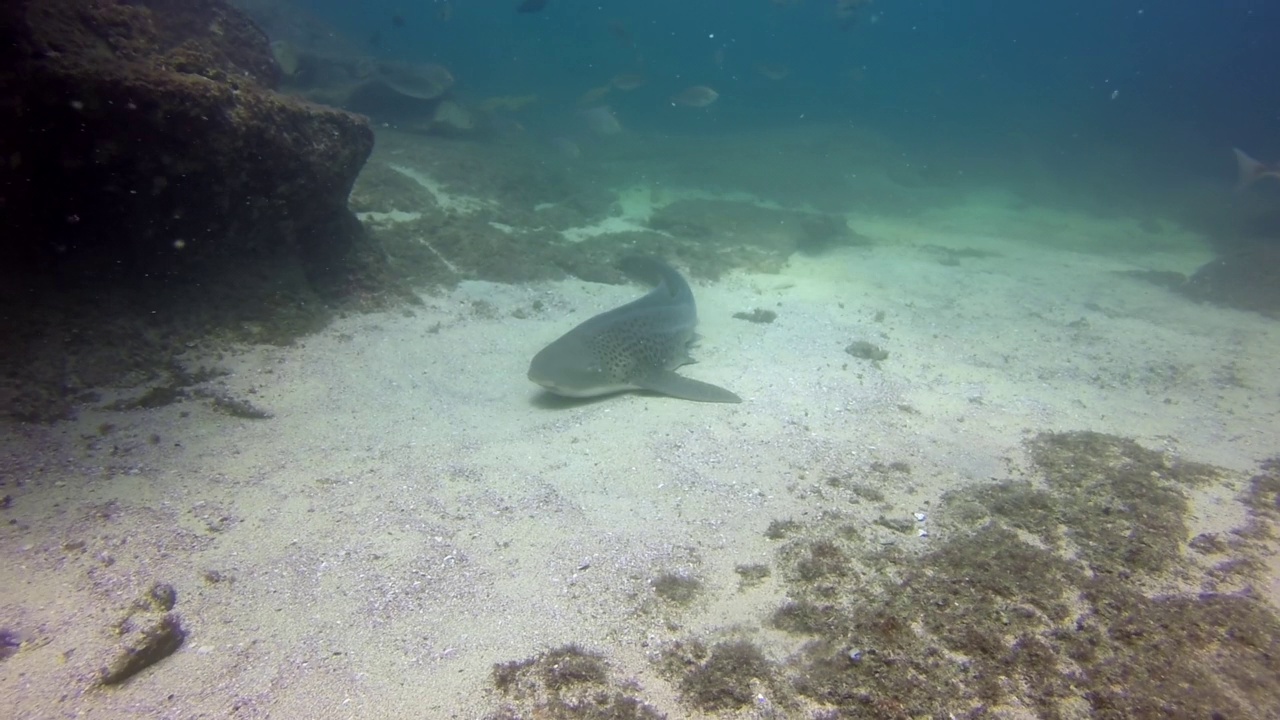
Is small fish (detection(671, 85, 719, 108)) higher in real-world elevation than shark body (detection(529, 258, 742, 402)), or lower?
higher

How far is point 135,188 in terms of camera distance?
19.3 ft

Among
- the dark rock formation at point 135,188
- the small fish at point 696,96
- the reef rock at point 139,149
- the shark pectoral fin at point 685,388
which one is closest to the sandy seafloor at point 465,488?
the shark pectoral fin at point 685,388

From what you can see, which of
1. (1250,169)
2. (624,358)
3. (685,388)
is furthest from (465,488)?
(1250,169)

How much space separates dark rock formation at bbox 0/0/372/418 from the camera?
17.0 ft

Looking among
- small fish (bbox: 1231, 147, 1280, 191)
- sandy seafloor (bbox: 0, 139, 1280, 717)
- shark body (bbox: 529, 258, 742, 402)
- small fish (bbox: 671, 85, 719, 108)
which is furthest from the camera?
small fish (bbox: 671, 85, 719, 108)

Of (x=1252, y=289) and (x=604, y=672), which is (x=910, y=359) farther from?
(x=1252, y=289)

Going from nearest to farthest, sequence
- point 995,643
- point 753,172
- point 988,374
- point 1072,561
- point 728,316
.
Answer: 1. point 995,643
2. point 1072,561
3. point 988,374
4. point 728,316
5. point 753,172

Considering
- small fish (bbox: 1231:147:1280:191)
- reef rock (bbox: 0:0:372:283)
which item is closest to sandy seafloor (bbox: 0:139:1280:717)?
reef rock (bbox: 0:0:372:283)

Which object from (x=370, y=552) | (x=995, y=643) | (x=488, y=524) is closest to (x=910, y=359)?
(x=995, y=643)

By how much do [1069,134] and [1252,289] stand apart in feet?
107

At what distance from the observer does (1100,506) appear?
14.0ft

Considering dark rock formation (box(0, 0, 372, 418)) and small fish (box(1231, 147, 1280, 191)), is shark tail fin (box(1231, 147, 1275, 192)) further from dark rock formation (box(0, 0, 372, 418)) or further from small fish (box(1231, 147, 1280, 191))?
dark rock formation (box(0, 0, 372, 418))

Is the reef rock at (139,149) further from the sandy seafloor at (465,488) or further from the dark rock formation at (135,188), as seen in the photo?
the sandy seafloor at (465,488)

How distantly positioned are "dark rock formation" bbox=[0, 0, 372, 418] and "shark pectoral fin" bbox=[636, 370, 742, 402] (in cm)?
483
